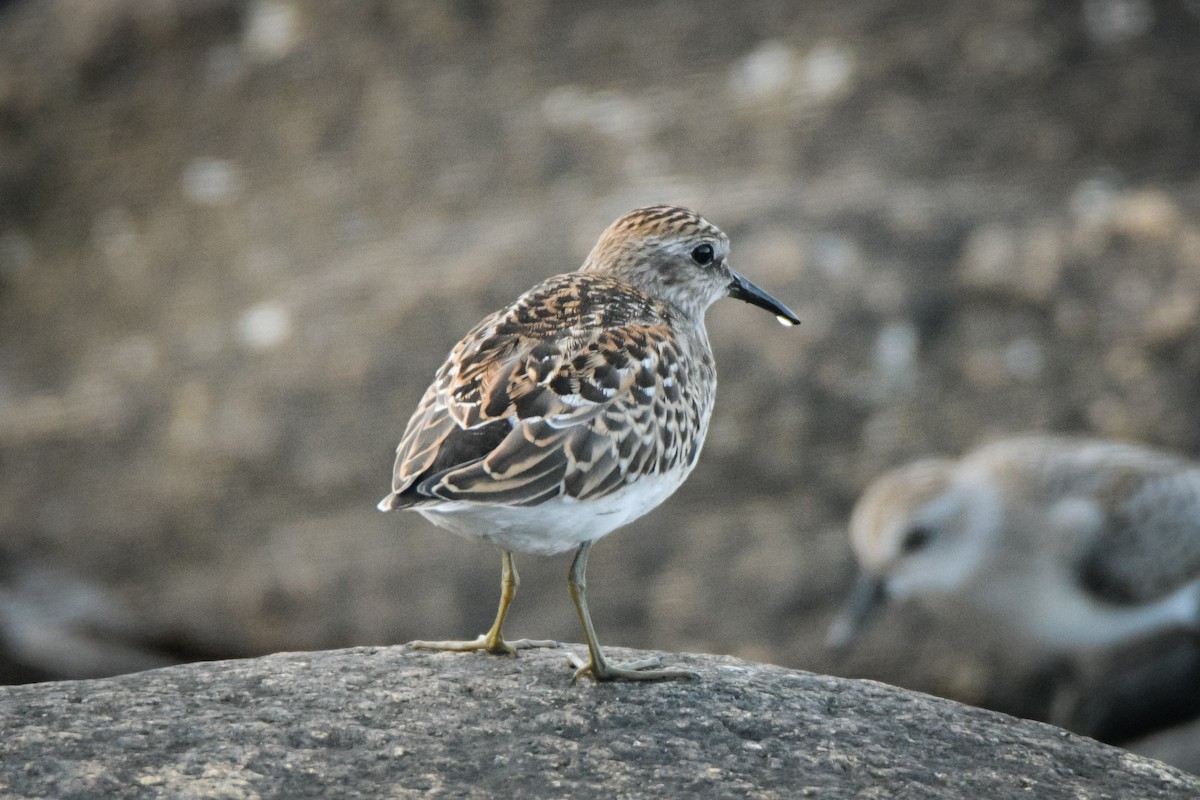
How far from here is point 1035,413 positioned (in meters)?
8.52

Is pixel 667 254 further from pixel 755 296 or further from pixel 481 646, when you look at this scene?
pixel 481 646

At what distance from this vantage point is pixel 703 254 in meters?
5.25

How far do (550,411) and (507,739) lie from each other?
0.94 meters

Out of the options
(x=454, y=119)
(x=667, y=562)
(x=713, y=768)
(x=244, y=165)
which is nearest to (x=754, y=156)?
(x=454, y=119)

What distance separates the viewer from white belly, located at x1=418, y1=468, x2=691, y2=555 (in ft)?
13.0

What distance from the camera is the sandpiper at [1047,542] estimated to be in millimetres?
7590

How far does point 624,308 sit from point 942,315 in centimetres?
435

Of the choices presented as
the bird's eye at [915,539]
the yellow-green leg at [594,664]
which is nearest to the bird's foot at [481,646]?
the yellow-green leg at [594,664]

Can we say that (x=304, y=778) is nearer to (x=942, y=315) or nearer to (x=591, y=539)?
(x=591, y=539)

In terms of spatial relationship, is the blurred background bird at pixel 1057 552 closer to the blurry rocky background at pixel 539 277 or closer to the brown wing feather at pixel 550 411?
the blurry rocky background at pixel 539 277

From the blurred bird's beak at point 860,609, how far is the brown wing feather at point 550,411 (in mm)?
3209

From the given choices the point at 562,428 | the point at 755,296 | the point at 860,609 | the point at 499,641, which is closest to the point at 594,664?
the point at 499,641

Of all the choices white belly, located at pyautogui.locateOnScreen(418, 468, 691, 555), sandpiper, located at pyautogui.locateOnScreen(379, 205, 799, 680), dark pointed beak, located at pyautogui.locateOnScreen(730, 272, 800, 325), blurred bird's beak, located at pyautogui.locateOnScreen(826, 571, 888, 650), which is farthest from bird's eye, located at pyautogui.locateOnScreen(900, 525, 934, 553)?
white belly, located at pyautogui.locateOnScreen(418, 468, 691, 555)

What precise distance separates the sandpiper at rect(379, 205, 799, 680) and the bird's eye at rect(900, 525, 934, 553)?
9.74ft
